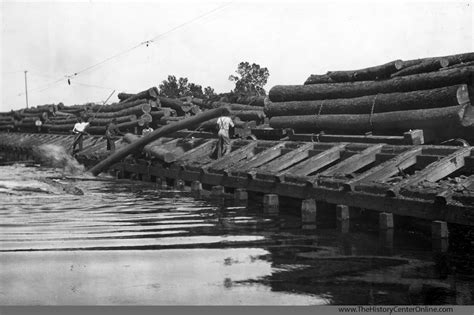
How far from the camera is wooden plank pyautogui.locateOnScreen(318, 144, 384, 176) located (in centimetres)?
1093

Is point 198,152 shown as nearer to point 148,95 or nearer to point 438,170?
point 438,170

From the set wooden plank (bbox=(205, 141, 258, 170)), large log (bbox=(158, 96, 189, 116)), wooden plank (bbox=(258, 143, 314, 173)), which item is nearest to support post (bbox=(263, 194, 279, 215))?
wooden plank (bbox=(258, 143, 314, 173))

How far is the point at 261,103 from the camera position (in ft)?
73.1

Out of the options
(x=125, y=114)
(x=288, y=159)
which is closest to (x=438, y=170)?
(x=288, y=159)

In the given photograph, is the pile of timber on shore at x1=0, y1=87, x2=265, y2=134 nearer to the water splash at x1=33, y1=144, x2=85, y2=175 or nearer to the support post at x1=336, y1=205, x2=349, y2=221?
the water splash at x1=33, y1=144, x2=85, y2=175

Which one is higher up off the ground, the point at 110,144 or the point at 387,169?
the point at 110,144

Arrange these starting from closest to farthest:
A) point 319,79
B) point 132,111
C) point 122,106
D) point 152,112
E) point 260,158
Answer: point 260,158 < point 319,79 < point 152,112 < point 132,111 < point 122,106

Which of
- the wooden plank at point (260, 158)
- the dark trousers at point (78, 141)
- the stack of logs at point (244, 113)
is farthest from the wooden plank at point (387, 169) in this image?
the dark trousers at point (78, 141)

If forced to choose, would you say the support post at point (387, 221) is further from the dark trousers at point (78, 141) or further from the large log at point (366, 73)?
the dark trousers at point (78, 141)

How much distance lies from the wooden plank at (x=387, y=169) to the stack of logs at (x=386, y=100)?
5.22 ft

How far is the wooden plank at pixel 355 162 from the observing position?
35.9 ft

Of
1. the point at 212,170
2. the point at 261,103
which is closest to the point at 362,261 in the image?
the point at 212,170

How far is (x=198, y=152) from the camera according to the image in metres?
17.8

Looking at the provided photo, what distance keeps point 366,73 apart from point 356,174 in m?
4.46
